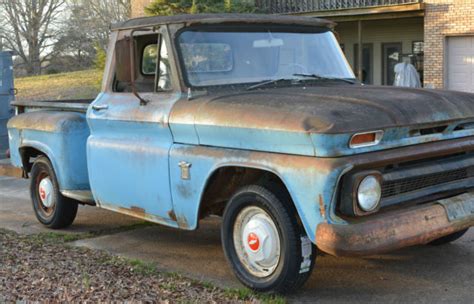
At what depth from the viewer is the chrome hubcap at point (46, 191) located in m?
7.20

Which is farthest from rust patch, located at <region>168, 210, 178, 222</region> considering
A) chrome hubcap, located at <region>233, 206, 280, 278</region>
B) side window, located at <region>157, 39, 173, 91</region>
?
side window, located at <region>157, 39, 173, 91</region>

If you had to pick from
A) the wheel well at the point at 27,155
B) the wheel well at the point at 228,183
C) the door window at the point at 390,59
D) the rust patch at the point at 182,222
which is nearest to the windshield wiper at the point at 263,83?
the wheel well at the point at 228,183

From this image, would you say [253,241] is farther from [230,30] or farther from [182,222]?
[230,30]

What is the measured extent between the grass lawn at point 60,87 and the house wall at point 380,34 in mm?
9478

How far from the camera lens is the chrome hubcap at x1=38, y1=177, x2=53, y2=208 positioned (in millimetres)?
7203

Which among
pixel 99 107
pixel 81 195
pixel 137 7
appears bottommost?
pixel 81 195

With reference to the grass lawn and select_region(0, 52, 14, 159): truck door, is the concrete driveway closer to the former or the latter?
select_region(0, 52, 14, 159): truck door

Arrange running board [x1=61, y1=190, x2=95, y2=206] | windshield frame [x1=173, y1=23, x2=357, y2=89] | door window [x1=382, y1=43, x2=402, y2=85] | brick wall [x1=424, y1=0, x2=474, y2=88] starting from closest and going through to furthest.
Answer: windshield frame [x1=173, y1=23, x2=357, y2=89] → running board [x1=61, y1=190, x2=95, y2=206] → brick wall [x1=424, y1=0, x2=474, y2=88] → door window [x1=382, y1=43, x2=402, y2=85]

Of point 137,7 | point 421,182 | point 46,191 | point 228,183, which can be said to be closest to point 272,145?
point 228,183

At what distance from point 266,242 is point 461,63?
13.8 m

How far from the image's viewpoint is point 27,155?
7.65m

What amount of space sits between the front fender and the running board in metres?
1.53

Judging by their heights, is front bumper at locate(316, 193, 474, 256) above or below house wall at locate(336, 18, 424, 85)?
below

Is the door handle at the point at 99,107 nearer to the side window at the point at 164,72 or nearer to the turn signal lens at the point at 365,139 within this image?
the side window at the point at 164,72
